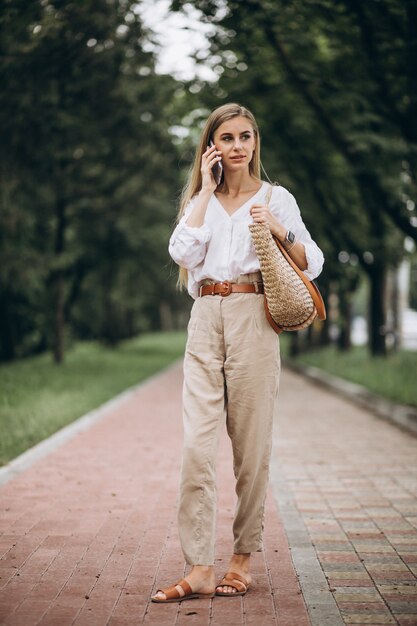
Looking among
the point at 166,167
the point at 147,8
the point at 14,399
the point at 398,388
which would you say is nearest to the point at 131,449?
the point at 14,399

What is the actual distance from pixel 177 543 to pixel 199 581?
3.65 ft

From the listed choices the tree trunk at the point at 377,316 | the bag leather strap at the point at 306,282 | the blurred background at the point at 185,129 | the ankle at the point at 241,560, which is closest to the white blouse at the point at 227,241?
the bag leather strap at the point at 306,282

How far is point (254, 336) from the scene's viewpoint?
12.8ft

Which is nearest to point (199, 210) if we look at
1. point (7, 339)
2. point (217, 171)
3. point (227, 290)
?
point (217, 171)

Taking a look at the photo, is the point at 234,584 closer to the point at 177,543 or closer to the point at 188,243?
the point at 177,543

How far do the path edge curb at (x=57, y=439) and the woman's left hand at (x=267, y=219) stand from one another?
3791 mm

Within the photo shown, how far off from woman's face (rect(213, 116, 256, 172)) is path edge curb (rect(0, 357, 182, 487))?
375 centimetres

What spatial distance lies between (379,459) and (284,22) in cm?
675

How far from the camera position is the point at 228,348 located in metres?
3.91

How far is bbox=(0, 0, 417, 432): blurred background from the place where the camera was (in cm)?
1180

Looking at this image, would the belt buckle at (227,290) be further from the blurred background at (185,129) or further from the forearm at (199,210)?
the blurred background at (185,129)

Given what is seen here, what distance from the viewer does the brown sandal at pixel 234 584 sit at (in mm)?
3963

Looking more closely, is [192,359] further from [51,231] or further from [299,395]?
[51,231]

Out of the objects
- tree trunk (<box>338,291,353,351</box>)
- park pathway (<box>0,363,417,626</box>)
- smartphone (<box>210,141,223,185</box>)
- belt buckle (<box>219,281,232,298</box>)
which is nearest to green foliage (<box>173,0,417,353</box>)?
park pathway (<box>0,363,417,626</box>)
